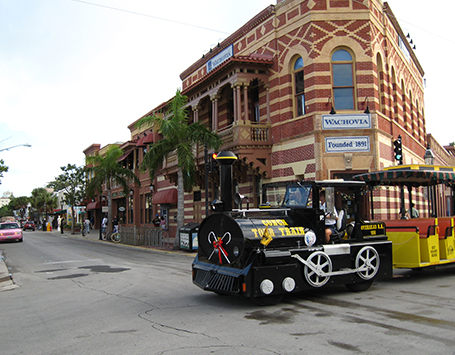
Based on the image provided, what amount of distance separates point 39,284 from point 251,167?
10.6 m

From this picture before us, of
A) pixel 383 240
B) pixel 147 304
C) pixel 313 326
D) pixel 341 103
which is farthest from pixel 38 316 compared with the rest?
pixel 341 103

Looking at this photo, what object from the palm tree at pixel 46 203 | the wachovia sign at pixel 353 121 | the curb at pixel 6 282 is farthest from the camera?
the palm tree at pixel 46 203

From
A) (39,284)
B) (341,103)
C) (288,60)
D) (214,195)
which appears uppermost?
(288,60)

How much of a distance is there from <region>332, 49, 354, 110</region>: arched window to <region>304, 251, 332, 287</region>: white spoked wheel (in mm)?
11230

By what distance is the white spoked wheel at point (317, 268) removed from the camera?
24.0 feet

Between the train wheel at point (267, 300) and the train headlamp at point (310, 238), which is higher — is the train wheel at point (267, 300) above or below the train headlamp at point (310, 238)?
below

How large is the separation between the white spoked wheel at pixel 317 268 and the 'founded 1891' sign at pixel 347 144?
389 inches

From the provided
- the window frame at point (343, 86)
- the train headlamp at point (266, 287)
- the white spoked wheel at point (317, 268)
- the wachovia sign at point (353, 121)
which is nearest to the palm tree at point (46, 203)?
the window frame at point (343, 86)

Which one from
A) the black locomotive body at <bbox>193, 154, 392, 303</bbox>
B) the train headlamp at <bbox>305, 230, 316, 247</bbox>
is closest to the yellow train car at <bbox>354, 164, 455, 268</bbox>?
the black locomotive body at <bbox>193, 154, 392, 303</bbox>

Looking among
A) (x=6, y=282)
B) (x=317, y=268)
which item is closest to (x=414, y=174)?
(x=317, y=268)

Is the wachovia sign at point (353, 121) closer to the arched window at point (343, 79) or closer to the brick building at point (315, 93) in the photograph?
the brick building at point (315, 93)

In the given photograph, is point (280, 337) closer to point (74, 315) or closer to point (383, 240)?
point (74, 315)

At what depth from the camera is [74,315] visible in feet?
23.2

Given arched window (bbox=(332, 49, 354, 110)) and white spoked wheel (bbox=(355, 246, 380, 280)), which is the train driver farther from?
arched window (bbox=(332, 49, 354, 110))
